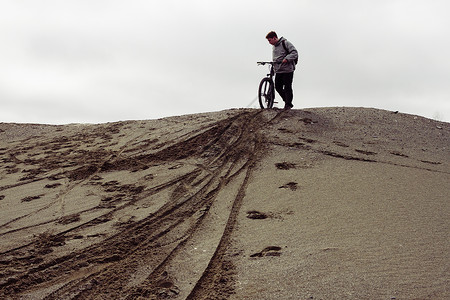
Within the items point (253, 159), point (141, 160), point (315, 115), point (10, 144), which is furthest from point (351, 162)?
point (10, 144)

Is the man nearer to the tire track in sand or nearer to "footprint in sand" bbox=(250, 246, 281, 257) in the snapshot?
the tire track in sand

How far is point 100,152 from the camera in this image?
9.53 m

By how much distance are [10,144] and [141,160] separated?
5086 mm

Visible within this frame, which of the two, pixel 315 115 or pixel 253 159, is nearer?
pixel 253 159

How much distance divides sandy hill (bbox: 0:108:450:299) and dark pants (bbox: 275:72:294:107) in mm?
422

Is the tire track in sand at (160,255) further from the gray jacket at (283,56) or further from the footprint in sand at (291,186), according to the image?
the gray jacket at (283,56)

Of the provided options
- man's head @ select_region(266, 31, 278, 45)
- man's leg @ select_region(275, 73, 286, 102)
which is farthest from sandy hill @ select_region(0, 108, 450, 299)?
man's head @ select_region(266, 31, 278, 45)

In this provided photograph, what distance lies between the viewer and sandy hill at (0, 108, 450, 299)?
3.97 m

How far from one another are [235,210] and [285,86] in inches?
199

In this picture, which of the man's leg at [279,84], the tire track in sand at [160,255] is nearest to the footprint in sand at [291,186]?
the tire track in sand at [160,255]

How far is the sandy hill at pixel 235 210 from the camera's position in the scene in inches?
156

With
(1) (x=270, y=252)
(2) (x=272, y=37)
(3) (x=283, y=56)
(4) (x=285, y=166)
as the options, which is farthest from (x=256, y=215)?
(2) (x=272, y=37)

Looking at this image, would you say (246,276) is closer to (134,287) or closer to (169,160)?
(134,287)

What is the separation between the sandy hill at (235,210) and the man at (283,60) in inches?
30.2
